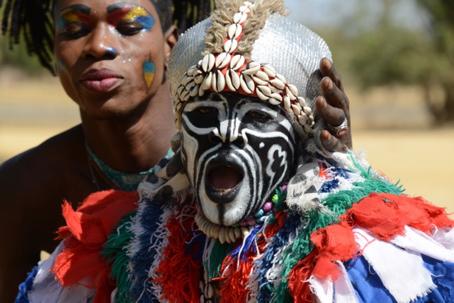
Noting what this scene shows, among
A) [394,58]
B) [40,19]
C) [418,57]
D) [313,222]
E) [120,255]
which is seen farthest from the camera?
[394,58]

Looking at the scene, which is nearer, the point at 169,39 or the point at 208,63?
the point at 208,63

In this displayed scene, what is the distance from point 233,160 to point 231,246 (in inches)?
11.0

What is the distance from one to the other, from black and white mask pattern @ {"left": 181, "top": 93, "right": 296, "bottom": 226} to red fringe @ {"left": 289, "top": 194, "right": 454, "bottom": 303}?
244mm

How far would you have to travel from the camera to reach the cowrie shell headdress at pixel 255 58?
8.57 ft

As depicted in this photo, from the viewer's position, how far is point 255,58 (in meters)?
2.64

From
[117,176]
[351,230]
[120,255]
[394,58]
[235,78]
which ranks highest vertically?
[235,78]

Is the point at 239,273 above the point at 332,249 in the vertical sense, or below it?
below

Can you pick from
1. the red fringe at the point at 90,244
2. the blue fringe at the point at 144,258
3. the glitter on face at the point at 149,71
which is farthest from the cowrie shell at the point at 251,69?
the glitter on face at the point at 149,71

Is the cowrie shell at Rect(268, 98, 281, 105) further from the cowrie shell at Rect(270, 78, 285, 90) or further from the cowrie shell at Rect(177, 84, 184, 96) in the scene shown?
the cowrie shell at Rect(177, 84, 184, 96)

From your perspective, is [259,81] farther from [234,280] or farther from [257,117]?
[234,280]

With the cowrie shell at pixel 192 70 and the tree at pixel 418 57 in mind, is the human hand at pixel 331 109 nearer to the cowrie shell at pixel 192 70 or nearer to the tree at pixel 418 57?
the cowrie shell at pixel 192 70

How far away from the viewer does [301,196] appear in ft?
8.61

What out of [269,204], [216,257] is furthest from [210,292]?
[269,204]

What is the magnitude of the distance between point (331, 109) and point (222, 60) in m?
0.35
